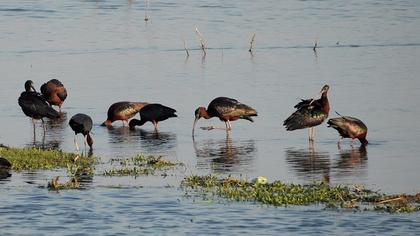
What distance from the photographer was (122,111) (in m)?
25.8

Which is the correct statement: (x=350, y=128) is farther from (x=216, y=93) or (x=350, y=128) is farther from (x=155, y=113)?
(x=216, y=93)

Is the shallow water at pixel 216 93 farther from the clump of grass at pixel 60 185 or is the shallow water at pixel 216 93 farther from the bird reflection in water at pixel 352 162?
Result: the clump of grass at pixel 60 185

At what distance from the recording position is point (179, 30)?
45.1 metres

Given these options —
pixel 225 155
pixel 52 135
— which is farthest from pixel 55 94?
pixel 225 155

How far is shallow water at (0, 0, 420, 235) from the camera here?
16859 millimetres

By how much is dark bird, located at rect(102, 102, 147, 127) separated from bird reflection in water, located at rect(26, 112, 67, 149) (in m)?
0.98

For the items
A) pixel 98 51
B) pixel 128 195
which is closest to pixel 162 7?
pixel 98 51

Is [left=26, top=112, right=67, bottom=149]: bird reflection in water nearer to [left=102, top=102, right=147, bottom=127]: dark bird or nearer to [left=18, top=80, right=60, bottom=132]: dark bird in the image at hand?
[left=18, top=80, right=60, bottom=132]: dark bird

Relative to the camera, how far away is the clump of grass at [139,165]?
64.0 feet

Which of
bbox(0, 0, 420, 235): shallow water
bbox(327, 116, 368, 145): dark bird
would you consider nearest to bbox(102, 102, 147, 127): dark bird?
bbox(0, 0, 420, 235): shallow water

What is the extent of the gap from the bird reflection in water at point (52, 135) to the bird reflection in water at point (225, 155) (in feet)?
8.90

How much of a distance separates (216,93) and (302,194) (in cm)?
1221

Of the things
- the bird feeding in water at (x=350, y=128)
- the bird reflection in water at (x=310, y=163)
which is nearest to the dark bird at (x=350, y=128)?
the bird feeding in water at (x=350, y=128)

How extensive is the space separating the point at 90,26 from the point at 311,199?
101 feet
